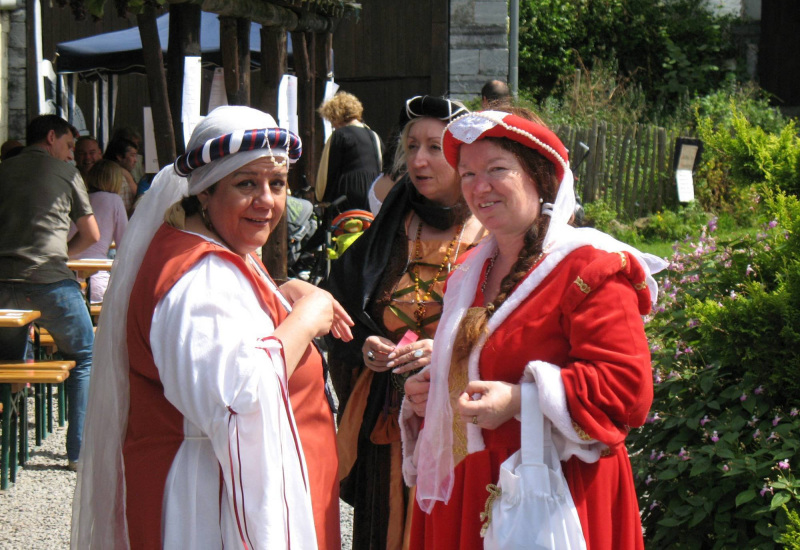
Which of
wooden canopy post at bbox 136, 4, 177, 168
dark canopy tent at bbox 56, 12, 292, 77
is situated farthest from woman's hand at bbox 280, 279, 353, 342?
dark canopy tent at bbox 56, 12, 292, 77

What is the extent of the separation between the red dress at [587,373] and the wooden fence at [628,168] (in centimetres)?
997

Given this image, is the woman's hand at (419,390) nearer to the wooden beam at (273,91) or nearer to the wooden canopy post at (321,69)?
the wooden beam at (273,91)

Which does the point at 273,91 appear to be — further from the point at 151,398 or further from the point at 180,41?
the point at 151,398

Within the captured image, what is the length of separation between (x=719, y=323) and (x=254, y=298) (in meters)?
1.58

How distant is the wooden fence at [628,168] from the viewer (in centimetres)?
1181

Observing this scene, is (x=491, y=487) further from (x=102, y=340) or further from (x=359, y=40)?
(x=359, y=40)

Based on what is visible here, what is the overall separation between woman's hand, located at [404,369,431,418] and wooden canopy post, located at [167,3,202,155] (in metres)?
3.27

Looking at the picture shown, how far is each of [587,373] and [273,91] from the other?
525 centimetres

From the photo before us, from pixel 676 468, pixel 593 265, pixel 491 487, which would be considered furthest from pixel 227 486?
pixel 676 468

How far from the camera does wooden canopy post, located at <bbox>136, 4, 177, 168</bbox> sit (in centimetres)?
516

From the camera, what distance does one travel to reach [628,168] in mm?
11883

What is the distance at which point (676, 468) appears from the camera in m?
3.06

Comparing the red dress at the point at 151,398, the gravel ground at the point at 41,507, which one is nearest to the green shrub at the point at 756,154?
the red dress at the point at 151,398

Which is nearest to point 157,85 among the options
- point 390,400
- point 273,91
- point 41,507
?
point 273,91
